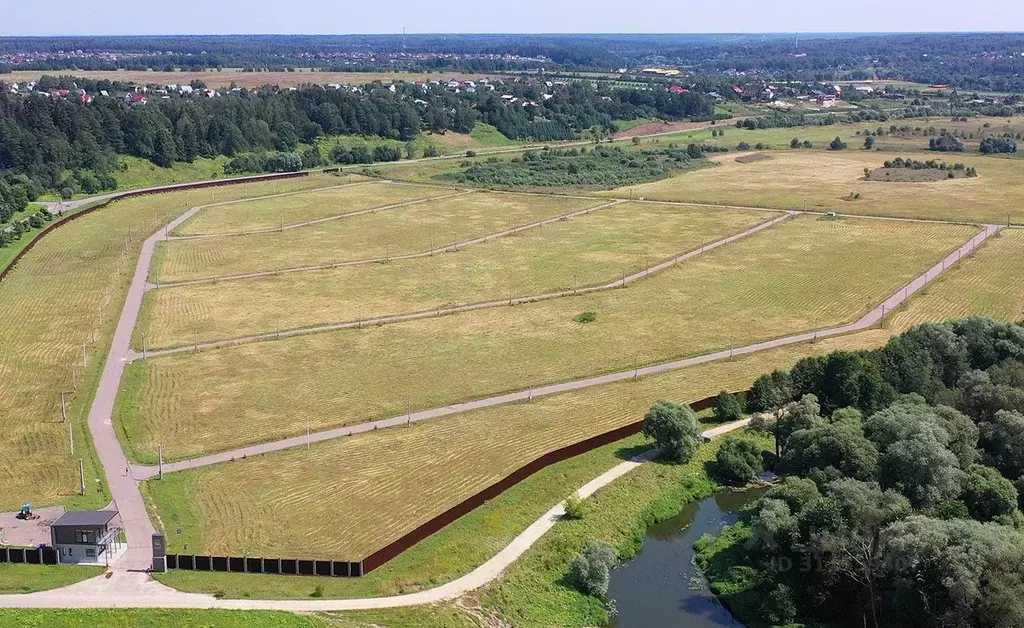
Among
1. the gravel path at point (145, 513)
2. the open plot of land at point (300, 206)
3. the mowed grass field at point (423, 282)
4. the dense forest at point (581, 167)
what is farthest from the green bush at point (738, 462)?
the dense forest at point (581, 167)

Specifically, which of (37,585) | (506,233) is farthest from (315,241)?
(37,585)

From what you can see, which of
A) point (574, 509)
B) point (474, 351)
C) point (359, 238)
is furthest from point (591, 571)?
point (359, 238)

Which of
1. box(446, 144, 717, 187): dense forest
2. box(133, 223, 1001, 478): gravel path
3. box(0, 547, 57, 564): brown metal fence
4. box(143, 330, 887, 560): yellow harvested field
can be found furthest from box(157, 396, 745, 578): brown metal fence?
box(446, 144, 717, 187): dense forest

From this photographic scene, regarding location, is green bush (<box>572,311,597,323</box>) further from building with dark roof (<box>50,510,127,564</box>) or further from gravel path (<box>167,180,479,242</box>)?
gravel path (<box>167,180,479,242</box>)

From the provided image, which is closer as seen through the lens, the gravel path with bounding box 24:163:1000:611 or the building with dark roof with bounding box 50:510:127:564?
the gravel path with bounding box 24:163:1000:611

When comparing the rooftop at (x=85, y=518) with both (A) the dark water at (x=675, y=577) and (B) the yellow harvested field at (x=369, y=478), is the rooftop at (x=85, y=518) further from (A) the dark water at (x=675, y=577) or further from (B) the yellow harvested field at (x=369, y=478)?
(A) the dark water at (x=675, y=577)

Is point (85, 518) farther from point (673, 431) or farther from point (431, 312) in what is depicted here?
point (431, 312)
